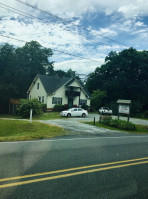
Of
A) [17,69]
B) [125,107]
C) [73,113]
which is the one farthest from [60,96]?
[125,107]

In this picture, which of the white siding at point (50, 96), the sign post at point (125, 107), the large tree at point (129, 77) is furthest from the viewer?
the large tree at point (129, 77)

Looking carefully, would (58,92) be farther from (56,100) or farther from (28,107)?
(28,107)

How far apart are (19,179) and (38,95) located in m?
34.8

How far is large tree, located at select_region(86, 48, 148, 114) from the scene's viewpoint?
44.7 m

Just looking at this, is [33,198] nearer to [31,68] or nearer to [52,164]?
[52,164]

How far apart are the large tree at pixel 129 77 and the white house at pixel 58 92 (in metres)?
9.22

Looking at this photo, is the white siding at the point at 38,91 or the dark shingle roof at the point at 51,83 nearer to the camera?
the dark shingle roof at the point at 51,83

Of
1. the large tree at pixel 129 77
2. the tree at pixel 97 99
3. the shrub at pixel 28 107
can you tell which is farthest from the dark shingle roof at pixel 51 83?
the large tree at pixel 129 77

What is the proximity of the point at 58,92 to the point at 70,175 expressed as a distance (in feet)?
105

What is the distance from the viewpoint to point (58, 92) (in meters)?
36.8

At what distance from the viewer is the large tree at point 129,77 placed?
44656 mm

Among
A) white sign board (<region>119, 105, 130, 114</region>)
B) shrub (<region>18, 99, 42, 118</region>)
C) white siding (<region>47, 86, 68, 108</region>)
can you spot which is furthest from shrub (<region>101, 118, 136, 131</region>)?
white siding (<region>47, 86, 68, 108</region>)

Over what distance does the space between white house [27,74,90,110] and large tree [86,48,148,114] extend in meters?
9.22

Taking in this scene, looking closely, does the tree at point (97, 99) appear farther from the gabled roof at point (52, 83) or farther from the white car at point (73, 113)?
the white car at point (73, 113)
